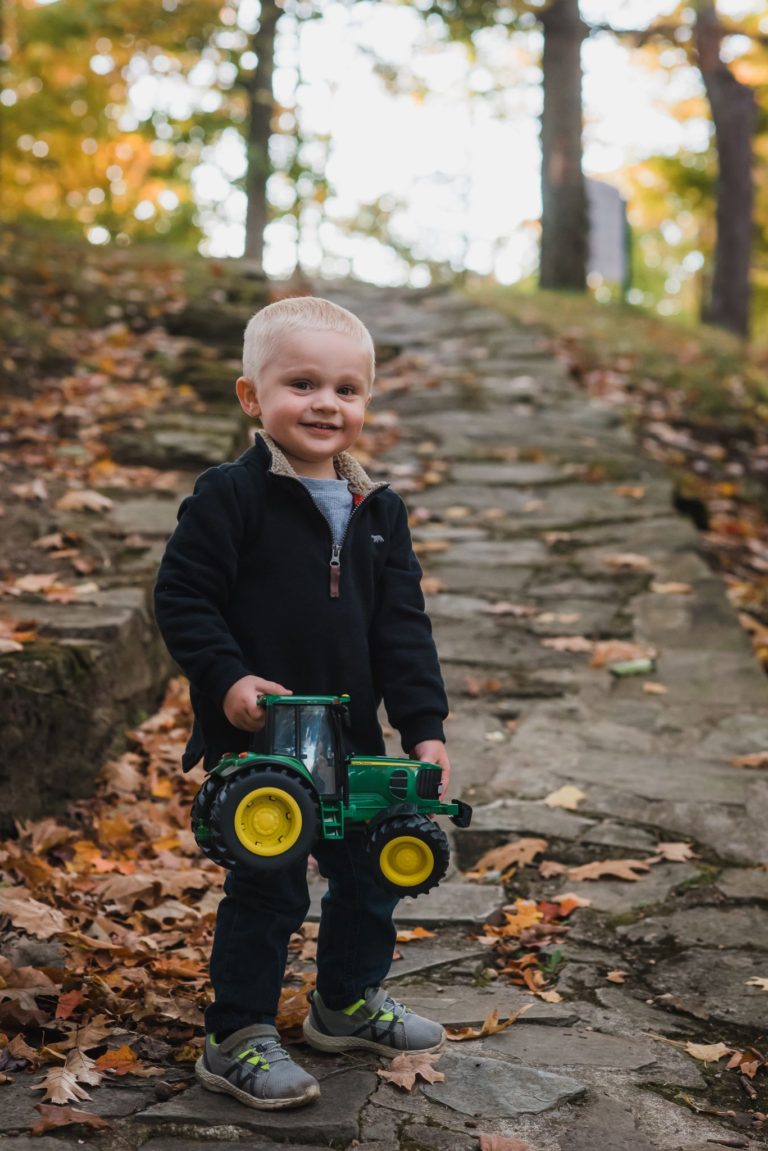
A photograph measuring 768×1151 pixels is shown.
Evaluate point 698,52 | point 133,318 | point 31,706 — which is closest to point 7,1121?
point 31,706

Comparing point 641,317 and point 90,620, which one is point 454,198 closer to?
point 641,317

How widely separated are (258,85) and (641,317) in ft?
21.1

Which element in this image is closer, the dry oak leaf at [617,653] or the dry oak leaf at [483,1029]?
the dry oak leaf at [483,1029]

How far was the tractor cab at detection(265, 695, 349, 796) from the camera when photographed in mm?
2359

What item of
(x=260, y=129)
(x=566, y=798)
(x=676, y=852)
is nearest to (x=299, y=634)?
(x=676, y=852)

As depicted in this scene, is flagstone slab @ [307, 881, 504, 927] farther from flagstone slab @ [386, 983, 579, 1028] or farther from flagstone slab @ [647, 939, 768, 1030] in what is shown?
flagstone slab @ [647, 939, 768, 1030]

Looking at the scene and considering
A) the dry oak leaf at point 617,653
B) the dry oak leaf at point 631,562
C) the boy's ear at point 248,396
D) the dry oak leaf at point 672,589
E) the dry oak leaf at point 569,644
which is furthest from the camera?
the dry oak leaf at point 631,562

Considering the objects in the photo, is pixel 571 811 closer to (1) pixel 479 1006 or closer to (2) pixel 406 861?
(1) pixel 479 1006

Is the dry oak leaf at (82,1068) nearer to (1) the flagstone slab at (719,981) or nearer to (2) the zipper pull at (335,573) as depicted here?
(2) the zipper pull at (335,573)

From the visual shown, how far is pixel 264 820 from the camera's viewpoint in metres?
2.28

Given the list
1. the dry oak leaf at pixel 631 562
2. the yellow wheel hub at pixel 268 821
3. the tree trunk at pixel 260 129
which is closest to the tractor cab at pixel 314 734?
the yellow wheel hub at pixel 268 821

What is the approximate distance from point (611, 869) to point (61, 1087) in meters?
1.84

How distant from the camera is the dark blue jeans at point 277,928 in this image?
2422 mm

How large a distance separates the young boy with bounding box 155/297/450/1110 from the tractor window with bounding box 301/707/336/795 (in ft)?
0.29
